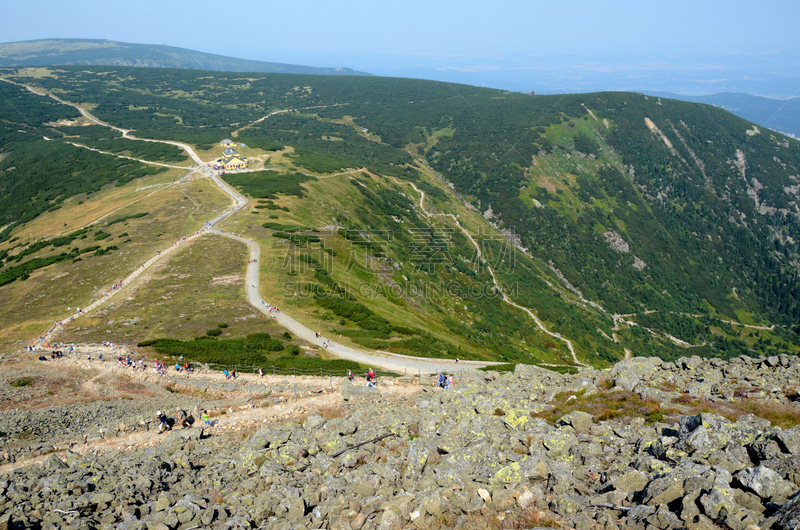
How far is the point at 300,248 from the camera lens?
208ft

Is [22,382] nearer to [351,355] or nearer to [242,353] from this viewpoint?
[242,353]

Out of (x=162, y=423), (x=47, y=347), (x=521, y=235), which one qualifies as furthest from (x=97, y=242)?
(x=521, y=235)

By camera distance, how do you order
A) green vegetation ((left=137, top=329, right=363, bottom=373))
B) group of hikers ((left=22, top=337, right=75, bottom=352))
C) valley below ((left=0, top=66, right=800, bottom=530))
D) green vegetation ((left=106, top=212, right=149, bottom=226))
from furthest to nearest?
green vegetation ((left=106, top=212, right=149, bottom=226)), group of hikers ((left=22, top=337, right=75, bottom=352)), green vegetation ((left=137, top=329, right=363, bottom=373)), valley below ((left=0, top=66, right=800, bottom=530))

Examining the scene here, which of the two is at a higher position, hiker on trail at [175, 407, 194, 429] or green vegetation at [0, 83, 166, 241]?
green vegetation at [0, 83, 166, 241]

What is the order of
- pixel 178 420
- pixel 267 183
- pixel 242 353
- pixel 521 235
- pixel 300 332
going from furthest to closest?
pixel 521 235
pixel 267 183
pixel 300 332
pixel 242 353
pixel 178 420


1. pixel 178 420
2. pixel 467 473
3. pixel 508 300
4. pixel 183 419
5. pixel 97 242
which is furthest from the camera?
pixel 508 300

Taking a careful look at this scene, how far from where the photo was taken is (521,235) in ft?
486

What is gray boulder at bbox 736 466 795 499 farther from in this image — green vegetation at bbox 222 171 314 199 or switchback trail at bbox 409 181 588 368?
green vegetation at bbox 222 171 314 199

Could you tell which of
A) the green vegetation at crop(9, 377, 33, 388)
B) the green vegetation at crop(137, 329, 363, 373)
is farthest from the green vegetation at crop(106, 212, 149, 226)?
the green vegetation at crop(9, 377, 33, 388)

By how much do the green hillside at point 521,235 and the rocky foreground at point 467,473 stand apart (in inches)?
1058

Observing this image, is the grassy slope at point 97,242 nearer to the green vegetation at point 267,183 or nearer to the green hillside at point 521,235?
the green vegetation at point 267,183

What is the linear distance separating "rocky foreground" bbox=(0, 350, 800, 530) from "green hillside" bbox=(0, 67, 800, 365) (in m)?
26.9

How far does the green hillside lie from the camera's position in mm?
66688

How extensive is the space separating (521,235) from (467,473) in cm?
Result: 14192
